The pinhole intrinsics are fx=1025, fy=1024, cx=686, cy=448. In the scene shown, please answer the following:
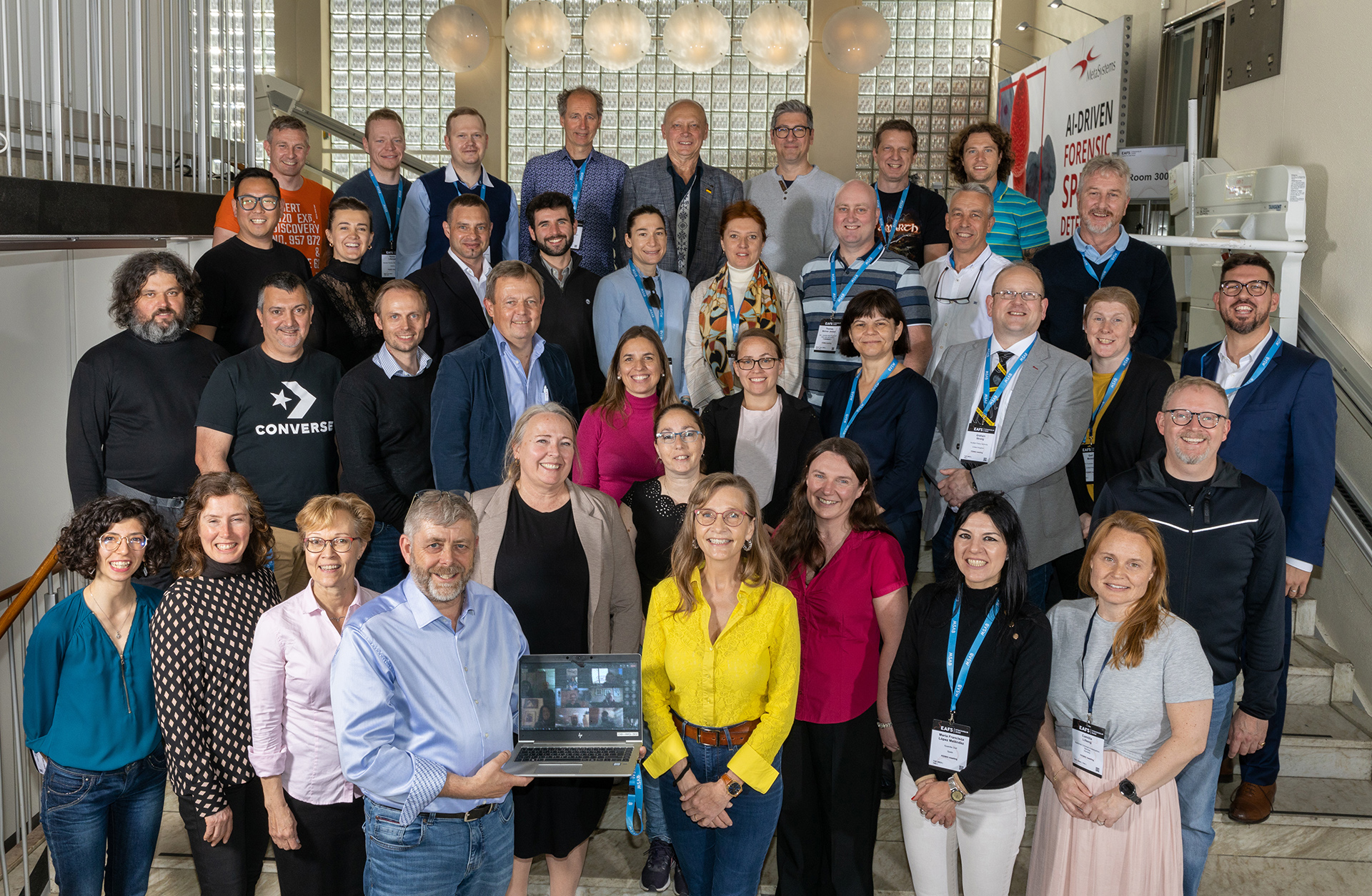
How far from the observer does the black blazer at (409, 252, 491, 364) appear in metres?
3.90

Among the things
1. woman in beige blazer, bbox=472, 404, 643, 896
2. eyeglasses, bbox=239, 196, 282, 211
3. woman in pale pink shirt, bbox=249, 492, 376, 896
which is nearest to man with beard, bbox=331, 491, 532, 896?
woman in pale pink shirt, bbox=249, 492, 376, 896

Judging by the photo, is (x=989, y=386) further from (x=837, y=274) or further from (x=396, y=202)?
(x=396, y=202)

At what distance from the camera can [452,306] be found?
3.92 meters

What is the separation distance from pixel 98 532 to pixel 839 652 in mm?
1973

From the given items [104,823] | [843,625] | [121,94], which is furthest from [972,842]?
[121,94]

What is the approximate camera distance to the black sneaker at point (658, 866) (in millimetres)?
3064

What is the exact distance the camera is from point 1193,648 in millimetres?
2551

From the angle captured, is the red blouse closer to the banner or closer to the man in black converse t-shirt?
the man in black converse t-shirt

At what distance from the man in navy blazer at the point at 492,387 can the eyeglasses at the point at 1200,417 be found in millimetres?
1895

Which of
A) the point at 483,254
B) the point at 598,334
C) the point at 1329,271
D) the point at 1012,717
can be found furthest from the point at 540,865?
the point at 1329,271

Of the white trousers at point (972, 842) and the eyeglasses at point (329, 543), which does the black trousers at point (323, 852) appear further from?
the white trousers at point (972, 842)

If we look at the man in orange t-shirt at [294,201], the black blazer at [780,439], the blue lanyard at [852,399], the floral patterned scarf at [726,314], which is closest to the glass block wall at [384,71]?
the man in orange t-shirt at [294,201]

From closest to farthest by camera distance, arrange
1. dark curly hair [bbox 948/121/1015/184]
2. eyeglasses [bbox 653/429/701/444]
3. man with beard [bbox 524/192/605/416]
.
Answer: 1. eyeglasses [bbox 653/429/701/444]
2. man with beard [bbox 524/192/605/416]
3. dark curly hair [bbox 948/121/1015/184]

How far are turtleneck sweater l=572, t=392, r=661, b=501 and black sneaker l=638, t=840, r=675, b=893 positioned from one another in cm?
108
